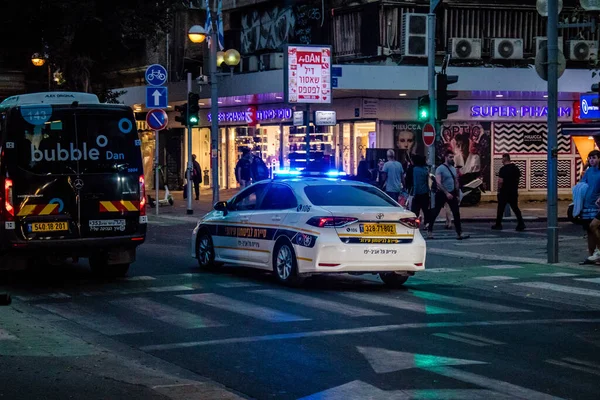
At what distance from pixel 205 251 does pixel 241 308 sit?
13.9ft

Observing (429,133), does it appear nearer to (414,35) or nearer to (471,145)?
(414,35)

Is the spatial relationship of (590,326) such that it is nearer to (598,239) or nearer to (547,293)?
(547,293)

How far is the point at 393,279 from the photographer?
14.5m

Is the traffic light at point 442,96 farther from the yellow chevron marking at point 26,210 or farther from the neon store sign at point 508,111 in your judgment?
the yellow chevron marking at point 26,210

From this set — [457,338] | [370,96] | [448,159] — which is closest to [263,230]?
[457,338]

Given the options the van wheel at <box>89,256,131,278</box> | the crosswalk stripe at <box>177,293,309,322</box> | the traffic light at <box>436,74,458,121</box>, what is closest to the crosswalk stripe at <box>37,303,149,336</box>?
the crosswalk stripe at <box>177,293,309,322</box>

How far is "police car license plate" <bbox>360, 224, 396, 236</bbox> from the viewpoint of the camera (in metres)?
13.6

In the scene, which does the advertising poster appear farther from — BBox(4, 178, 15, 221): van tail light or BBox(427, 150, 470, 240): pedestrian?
BBox(4, 178, 15, 221): van tail light

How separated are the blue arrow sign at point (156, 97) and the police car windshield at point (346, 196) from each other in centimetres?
1538

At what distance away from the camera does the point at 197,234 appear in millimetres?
16562

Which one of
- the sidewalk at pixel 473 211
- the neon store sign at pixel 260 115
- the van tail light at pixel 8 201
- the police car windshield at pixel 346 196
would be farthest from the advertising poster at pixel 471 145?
the van tail light at pixel 8 201

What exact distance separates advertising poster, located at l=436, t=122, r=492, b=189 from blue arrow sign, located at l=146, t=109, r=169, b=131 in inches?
485

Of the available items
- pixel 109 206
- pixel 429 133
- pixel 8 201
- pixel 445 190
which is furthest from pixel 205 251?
pixel 429 133

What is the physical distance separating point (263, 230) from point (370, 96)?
22794 millimetres
